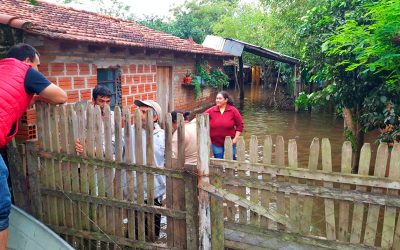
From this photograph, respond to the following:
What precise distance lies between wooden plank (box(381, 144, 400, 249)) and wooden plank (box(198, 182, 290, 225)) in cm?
72

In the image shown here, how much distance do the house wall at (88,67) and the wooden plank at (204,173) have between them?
13.3ft

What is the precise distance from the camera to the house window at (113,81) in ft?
27.6

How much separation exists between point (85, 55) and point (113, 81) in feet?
4.56

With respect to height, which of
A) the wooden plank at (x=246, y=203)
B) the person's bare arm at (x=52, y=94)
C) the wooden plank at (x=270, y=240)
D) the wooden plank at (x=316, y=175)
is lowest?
the wooden plank at (x=270, y=240)

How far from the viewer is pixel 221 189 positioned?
115 inches

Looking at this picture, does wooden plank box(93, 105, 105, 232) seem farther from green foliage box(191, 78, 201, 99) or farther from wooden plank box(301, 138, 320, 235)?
green foliage box(191, 78, 201, 99)

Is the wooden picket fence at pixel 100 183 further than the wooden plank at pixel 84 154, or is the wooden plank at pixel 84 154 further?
the wooden plank at pixel 84 154

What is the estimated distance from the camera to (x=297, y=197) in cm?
274

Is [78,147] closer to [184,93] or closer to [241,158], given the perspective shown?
[241,158]

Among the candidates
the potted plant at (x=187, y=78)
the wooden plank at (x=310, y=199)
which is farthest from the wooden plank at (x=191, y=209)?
the potted plant at (x=187, y=78)

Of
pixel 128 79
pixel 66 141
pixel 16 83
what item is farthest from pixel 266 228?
Answer: pixel 128 79

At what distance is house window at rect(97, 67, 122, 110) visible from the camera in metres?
8.42

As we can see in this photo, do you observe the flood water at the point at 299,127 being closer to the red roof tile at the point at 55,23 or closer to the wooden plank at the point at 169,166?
the red roof tile at the point at 55,23

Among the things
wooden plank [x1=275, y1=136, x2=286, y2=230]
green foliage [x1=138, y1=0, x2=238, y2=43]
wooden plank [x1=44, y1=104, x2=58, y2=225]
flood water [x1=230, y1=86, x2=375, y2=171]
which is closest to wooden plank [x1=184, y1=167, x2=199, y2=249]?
wooden plank [x1=275, y1=136, x2=286, y2=230]
